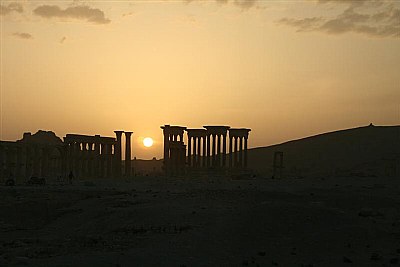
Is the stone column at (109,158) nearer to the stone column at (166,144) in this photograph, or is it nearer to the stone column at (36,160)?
the stone column at (166,144)

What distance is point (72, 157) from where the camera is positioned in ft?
245

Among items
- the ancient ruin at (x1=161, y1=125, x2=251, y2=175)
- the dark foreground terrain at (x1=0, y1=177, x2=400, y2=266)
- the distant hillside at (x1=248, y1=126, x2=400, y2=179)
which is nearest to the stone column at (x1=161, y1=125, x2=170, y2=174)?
the ancient ruin at (x1=161, y1=125, x2=251, y2=175)

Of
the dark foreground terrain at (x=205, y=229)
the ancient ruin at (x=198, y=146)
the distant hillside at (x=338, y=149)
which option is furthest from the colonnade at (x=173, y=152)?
the dark foreground terrain at (x=205, y=229)

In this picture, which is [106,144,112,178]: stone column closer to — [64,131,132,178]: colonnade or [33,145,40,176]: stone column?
[64,131,132,178]: colonnade

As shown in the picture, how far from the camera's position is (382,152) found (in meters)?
109

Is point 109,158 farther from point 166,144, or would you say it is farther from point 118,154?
point 166,144

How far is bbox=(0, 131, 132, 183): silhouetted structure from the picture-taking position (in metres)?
67.8

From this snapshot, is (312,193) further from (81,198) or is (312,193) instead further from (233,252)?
(233,252)

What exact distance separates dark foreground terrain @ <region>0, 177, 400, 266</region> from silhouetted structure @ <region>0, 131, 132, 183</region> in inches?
1129

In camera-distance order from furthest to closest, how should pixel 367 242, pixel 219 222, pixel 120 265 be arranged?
1. pixel 219 222
2. pixel 367 242
3. pixel 120 265

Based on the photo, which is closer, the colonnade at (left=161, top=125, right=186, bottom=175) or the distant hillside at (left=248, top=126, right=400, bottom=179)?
the colonnade at (left=161, top=125, right=186, bottom=175)

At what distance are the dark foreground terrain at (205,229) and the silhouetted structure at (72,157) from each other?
94.1 feet

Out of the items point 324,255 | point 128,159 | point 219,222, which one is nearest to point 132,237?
point 219,222

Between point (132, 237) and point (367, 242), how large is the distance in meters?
8.98
